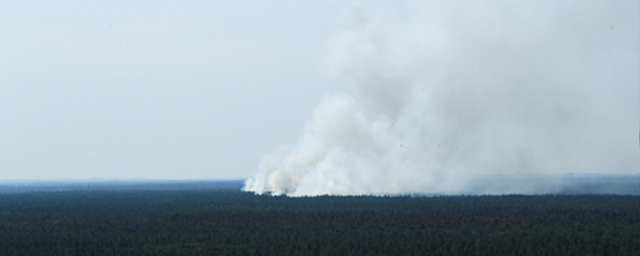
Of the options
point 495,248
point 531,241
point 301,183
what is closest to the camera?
point 495,248

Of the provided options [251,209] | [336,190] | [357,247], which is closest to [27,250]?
[357,247]

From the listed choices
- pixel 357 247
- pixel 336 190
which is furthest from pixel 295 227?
pixel 336 190

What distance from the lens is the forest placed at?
76125 millimetres

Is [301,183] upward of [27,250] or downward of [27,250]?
upward

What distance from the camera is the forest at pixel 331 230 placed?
76125 mm

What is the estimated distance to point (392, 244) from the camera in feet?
258

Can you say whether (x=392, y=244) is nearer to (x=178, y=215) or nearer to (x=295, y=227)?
(x=295, y=227)

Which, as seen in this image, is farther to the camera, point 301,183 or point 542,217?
point 301,183

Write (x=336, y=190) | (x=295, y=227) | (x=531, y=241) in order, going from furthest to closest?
(x=336, y=190)
(x=295, y=227)
(x=531, y=241)

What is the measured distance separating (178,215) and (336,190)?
49.2 metres

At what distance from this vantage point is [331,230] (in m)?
91.5

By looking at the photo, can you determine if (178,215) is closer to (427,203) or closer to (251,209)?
(251,209)

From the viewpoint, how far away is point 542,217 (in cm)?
10675

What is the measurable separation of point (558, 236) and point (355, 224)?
77.1 feet
